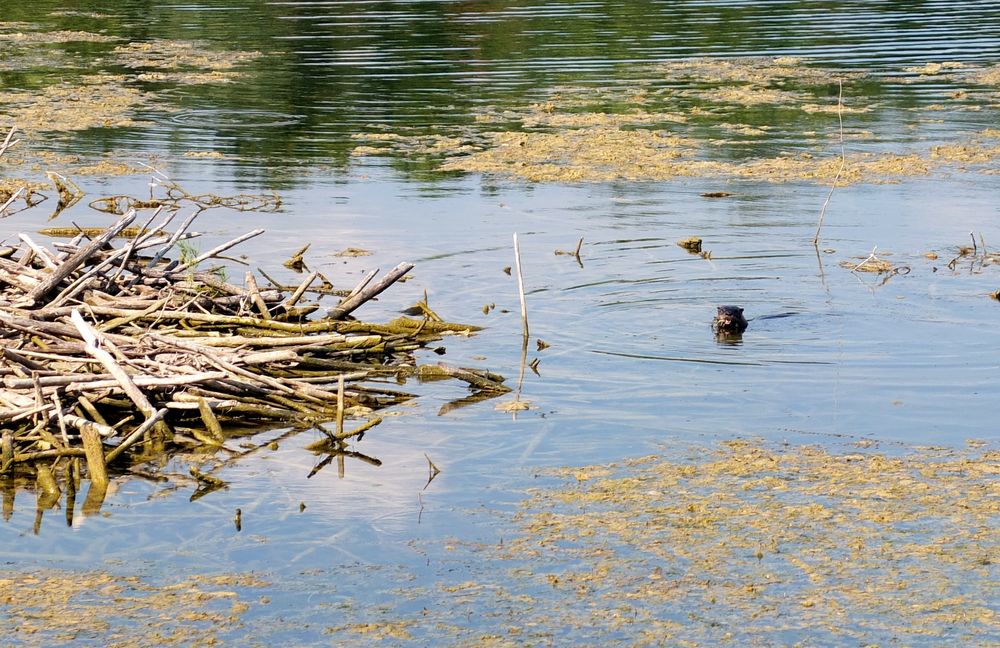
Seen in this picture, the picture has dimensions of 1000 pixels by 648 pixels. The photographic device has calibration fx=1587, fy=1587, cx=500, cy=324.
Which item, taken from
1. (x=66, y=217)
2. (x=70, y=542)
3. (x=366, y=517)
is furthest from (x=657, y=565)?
(x=66, y=217)

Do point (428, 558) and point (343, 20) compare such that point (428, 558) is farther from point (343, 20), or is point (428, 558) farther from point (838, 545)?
point (343, 20)

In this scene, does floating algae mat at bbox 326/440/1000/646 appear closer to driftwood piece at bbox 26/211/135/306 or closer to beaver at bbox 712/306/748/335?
beaver at bbox 712/306/748/335

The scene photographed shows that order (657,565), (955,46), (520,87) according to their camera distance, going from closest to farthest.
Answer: (657,565) → (520,87) → (955,46)

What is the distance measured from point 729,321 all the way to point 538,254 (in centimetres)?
291

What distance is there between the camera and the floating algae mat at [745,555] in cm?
593

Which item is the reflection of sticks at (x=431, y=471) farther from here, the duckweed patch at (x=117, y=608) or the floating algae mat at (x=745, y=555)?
the duckweed patch at (x=117, y=608)

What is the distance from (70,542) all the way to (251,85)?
712 inches

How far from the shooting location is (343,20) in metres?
34.4

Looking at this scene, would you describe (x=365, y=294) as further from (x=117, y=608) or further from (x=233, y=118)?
(x=233, y=118)

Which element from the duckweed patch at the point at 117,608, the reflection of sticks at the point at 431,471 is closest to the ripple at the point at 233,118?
the reflection of sticks at the point at 431,471

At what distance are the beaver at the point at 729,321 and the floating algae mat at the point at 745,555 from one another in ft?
7.05

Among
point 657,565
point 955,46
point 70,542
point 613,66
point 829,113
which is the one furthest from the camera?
point 955,46

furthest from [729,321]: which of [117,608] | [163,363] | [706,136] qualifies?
[706,136]

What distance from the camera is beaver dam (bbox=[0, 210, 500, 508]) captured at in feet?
25.9
